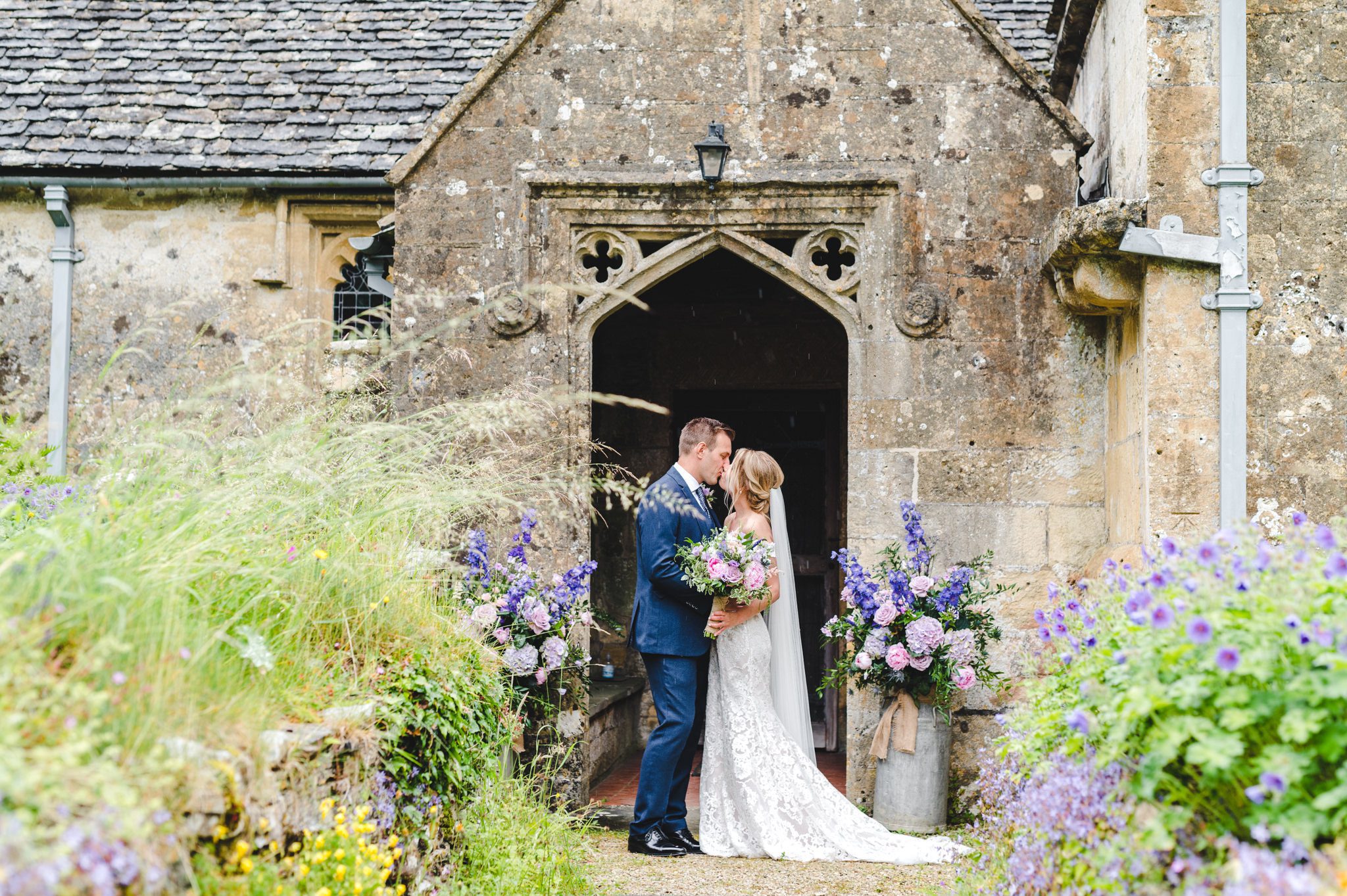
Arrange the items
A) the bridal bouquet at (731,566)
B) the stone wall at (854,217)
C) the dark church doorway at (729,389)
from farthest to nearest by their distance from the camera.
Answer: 1. the dark church doorway at (729,389)
2. the stone wall at (854,217)
3. the bridal bouquet at (731,566)

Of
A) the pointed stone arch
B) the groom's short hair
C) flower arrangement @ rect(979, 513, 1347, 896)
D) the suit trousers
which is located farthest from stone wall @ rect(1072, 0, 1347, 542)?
flower arrangement @ rect(979, 513, 1347, 896)

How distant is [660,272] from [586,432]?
955mm

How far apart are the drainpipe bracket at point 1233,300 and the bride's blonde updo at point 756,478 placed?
6.83ft

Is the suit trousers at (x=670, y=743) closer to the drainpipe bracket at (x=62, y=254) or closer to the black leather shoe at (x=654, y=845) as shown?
the black leather shoe at (x=654, y=845)

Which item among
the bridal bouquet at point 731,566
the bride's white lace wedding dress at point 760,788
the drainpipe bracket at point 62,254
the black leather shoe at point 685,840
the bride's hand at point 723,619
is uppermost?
the drainpipe bracket at point 62,254

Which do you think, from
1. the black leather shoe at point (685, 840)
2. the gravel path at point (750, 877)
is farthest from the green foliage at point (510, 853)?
the black leather shoe at point (685, 840)

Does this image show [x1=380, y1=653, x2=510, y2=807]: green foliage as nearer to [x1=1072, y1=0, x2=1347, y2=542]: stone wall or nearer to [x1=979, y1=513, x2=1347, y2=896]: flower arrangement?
[x1=979, y1=513, x2=1347, y2=896]: flower arrangement

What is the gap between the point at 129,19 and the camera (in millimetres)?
9828

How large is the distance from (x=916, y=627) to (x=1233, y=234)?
2257mm

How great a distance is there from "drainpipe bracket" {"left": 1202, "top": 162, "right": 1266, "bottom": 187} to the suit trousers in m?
3.14

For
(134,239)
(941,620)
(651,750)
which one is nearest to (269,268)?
(134,239)

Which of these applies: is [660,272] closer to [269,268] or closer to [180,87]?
[269,268]

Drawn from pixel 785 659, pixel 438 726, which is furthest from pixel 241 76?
pixel 438 726

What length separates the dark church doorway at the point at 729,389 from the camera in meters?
9.48
